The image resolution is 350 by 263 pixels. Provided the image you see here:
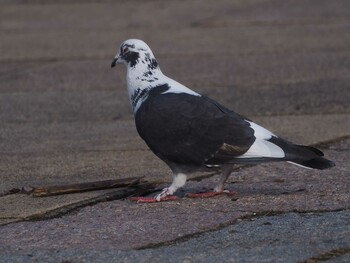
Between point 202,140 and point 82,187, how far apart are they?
101 centimetres

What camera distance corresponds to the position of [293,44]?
585 inches

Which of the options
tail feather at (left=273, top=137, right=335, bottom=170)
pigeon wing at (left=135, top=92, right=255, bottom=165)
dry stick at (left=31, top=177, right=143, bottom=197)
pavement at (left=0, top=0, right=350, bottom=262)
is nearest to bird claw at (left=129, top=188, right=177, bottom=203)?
pavement at (left=0, top=0, right=350, bottom=262)

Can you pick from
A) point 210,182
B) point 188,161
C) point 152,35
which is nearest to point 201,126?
point 188,161

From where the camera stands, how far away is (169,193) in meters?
7.22

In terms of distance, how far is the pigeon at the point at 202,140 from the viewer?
7020 millimetres

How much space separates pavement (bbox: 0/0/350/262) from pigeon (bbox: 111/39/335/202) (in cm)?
26

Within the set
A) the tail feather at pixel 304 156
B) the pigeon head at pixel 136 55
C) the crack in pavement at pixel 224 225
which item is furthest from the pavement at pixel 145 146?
the pigeon head at pixel 136 55

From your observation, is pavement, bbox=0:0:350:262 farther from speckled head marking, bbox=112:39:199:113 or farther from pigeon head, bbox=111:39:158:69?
pigeon head, bbox=111:39:158:69

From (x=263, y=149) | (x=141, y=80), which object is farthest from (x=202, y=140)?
(x=141, y=80)

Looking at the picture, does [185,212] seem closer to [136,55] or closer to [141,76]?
[141,76]

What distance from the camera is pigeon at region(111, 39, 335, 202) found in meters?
Result: 7.02

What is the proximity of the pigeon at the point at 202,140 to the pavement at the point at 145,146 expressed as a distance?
0.26 metres

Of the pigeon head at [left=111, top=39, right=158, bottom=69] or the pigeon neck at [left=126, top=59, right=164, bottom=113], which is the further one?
the pigeon head at [left=111, top=39, right=158, bottom=69]

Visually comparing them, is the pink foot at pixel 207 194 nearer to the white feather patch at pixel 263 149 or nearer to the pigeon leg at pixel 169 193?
the pigeon leg at pixel 169 193
